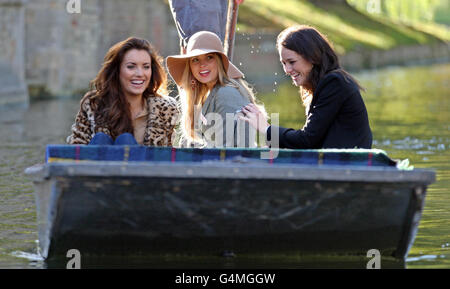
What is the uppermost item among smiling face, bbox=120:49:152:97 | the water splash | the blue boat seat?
smiling face, bbox=120:49:152:97

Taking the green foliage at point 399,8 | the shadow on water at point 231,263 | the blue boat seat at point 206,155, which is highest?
the green foliage at point 399,8

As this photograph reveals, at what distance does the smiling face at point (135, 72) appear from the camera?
278 inches

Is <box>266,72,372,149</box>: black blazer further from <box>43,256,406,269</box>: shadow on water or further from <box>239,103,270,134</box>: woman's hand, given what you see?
<box>43,256,406,269</box>: shadow on water

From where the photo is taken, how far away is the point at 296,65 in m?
6.73

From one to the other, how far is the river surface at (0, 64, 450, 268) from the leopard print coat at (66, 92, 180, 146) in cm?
76

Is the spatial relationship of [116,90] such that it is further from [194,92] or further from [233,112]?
[233,112]

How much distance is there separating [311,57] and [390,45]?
2053 inches

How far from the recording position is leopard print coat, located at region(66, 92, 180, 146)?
6980 mm

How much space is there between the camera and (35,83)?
80.3 feet

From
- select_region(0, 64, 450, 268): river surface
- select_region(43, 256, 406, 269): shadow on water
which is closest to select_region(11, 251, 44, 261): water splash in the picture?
select_region(0, 64, 450, 268): river surface

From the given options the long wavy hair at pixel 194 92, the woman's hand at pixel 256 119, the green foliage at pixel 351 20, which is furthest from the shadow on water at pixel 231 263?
the green foliage at pixel 351 20

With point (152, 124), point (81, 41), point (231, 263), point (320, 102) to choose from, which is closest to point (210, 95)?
point (152, 124)

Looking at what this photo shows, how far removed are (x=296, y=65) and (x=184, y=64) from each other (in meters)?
1.07

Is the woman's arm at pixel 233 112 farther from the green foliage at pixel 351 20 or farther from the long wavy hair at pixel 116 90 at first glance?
the green foliage at pixel 351 20
